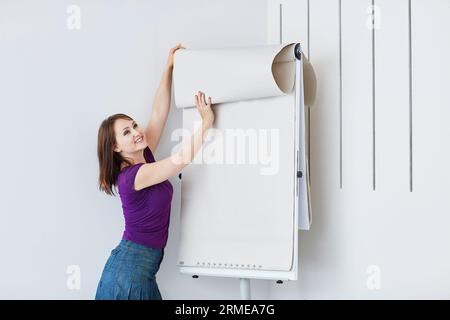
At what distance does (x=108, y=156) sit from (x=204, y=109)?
0.38m

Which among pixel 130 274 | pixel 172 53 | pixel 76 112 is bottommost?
pixel 130 274

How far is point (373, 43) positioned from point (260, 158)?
60 cm

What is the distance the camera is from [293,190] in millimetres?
1787

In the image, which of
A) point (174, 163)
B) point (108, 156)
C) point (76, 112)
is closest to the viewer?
point (174, 163)

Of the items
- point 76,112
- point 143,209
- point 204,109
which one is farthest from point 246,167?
point 76,112

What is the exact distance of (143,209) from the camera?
6.04 feet

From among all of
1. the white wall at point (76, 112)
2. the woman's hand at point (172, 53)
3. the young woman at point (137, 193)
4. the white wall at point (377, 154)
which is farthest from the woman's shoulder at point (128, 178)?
the white wall at point (377, 154)

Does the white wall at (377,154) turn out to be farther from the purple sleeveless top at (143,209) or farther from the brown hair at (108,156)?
the brown hair at (108,156)

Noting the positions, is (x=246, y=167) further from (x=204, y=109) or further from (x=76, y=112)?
(x=76, y=112)

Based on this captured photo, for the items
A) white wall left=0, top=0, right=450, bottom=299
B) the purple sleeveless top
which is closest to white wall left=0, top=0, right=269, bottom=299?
white wall left=0, top=0, right=450, bottom=299

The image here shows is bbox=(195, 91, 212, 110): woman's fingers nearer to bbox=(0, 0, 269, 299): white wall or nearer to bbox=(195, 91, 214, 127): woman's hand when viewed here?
bbox=(195, 91, 214, 127): woman's hand

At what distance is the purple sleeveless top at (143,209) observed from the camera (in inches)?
71.7

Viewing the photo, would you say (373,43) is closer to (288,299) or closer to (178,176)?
(178,176)
